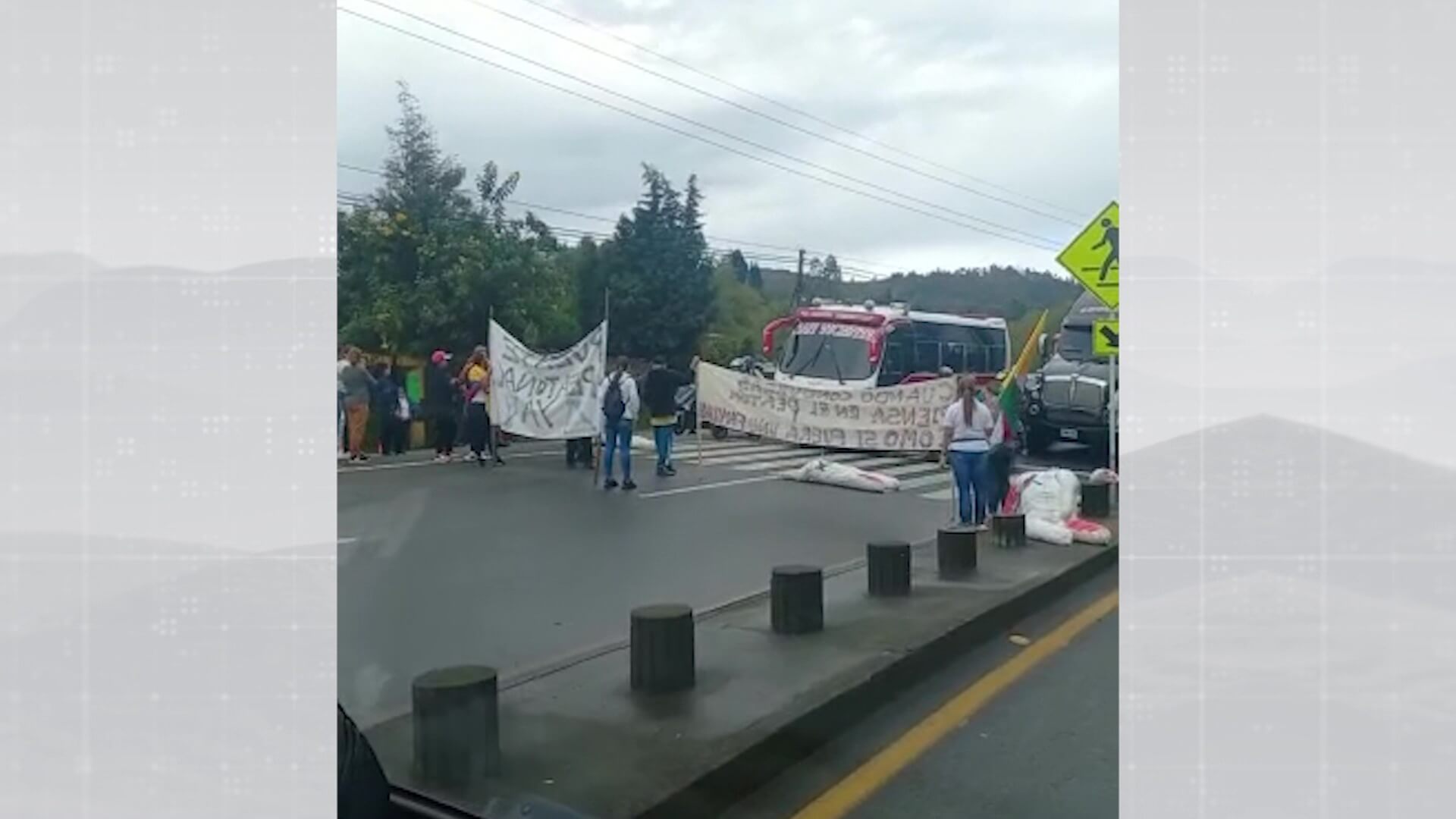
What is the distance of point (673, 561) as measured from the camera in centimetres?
169

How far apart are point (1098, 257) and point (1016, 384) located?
0.77ft

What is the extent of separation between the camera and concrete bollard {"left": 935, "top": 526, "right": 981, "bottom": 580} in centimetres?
174

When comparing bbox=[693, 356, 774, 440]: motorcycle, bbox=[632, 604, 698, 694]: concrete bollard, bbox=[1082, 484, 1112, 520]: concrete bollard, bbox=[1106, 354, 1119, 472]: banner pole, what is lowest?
bbox=[632, 604, 698, 694]: concrete bollard

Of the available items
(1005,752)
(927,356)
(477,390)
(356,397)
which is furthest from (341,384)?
(1005,752)

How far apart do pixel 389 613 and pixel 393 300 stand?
1.48 feet

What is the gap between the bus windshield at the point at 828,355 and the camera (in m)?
1.57

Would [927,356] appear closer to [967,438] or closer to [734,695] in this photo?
[967,438]

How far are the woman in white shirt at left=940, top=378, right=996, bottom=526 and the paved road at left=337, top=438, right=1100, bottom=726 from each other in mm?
33

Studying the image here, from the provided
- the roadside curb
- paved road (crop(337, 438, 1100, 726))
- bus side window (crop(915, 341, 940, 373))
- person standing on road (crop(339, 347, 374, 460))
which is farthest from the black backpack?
the roadside curb

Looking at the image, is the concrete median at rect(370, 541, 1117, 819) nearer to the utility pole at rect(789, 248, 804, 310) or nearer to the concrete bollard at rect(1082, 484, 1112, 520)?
the concrete bollard at rect(1082, 484, 1112, 520)

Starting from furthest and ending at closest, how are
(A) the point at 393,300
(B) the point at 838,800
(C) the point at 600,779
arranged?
(B) the point at 838,800, (C) the point at 600,779, (A) the point at 393,300
